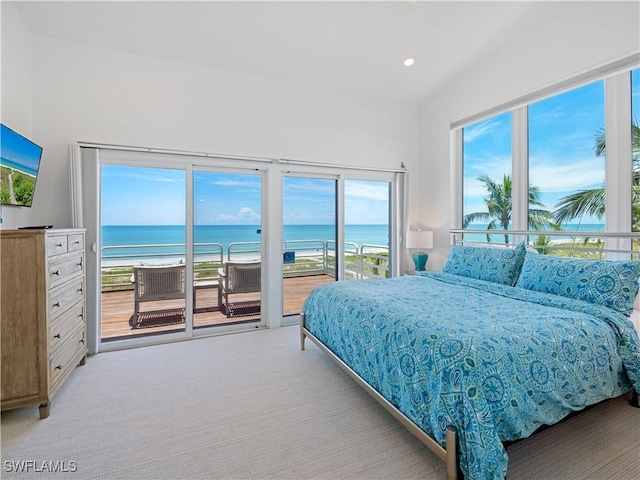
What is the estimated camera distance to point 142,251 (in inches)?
130

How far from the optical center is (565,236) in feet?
10.0

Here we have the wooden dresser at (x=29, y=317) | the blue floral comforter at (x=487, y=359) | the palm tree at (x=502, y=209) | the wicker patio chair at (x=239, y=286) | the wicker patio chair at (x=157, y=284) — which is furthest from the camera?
the wicker patio chair at (x=239, y=286)

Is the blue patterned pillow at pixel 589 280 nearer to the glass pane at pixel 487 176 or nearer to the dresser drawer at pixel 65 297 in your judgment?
the glass pane at pixel 487 176

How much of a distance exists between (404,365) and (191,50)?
352 centimetres

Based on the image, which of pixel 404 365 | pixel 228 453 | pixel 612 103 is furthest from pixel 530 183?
pixel 228 453

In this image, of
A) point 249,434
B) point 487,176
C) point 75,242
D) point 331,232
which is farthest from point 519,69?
point 75,242

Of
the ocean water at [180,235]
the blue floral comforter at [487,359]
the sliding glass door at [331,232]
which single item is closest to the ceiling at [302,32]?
the sliding glass door at [331,232]

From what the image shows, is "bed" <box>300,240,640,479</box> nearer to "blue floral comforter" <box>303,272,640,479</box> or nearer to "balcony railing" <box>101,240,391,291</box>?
"blue floral comforter" <box>303,272,640,479</box>

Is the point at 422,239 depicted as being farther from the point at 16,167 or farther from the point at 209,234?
the point at 16,167

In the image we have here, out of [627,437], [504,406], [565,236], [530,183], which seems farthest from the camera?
[530,183]

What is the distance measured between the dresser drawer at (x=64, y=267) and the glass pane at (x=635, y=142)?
4629mm

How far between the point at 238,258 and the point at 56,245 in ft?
5.88

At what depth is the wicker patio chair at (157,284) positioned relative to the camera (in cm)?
333

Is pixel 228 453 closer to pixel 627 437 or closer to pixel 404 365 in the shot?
pixel 404 365
